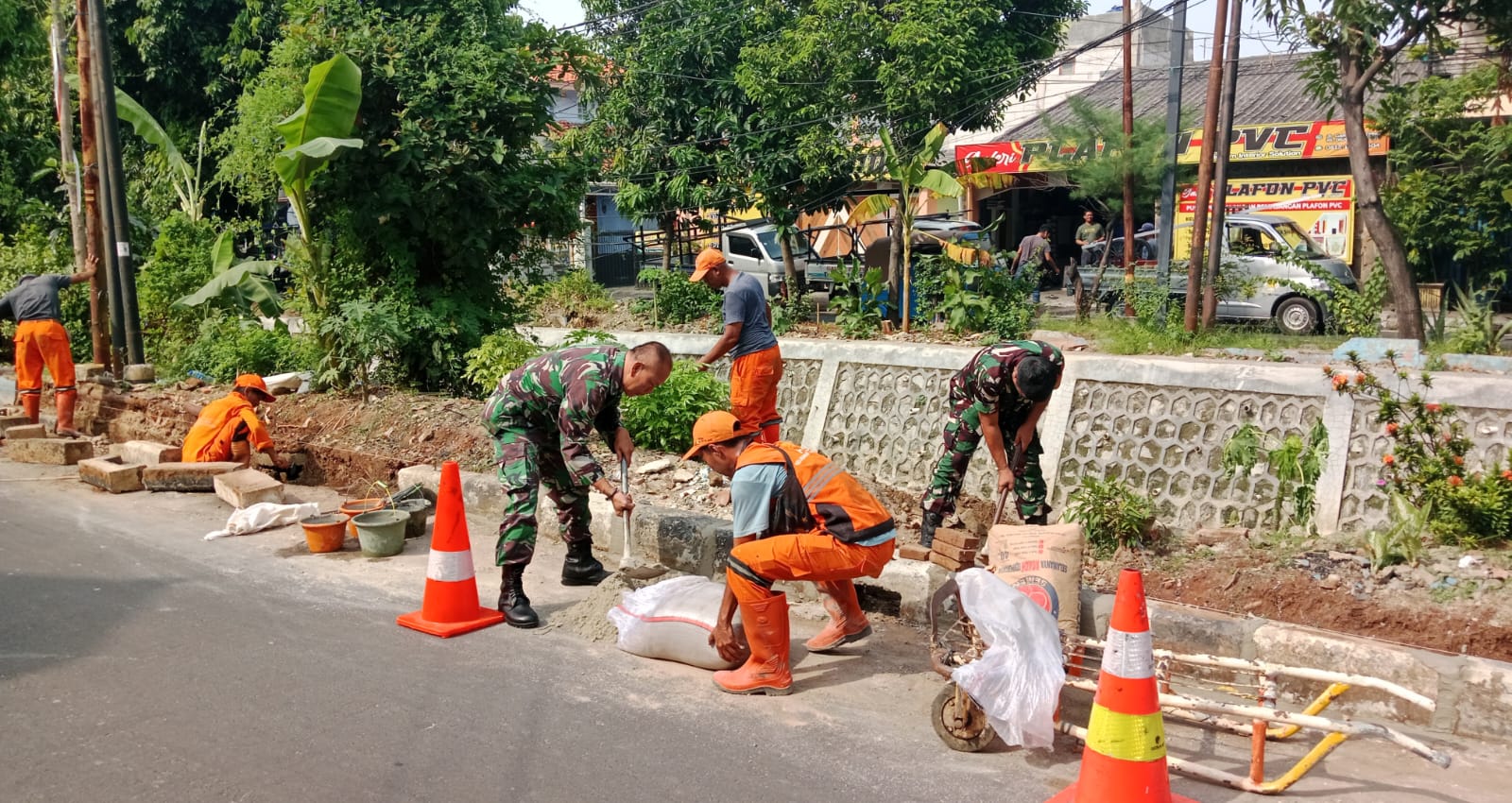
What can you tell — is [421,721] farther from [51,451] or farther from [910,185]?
[910,185]

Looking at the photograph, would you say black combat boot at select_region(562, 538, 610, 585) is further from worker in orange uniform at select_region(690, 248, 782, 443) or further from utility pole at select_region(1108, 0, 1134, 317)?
utility pole at select_region(1108, 0, 1134, 317)

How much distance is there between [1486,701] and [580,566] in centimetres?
443

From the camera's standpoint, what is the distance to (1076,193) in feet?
70.7

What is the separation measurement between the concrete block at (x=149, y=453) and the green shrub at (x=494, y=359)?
8.11 ft

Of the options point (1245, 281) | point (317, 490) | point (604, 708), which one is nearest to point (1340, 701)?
point (604, 708)

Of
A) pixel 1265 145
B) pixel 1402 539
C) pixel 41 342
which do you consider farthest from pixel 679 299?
pixel 1265 145

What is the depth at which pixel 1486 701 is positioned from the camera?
4.33 m

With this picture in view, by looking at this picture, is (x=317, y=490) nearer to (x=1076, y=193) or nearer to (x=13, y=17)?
(x=13, y=17)

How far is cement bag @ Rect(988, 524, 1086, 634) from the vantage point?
5.08m

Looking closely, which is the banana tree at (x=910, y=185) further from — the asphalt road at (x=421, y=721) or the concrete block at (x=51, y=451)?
the concrete block at (x=51, y=451)

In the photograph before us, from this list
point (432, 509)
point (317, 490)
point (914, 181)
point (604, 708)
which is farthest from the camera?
point (914, 181)

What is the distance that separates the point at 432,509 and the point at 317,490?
1.61 m

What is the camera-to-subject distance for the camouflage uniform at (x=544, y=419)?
5473 mm

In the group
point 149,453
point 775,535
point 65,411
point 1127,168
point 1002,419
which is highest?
point 1127,168
